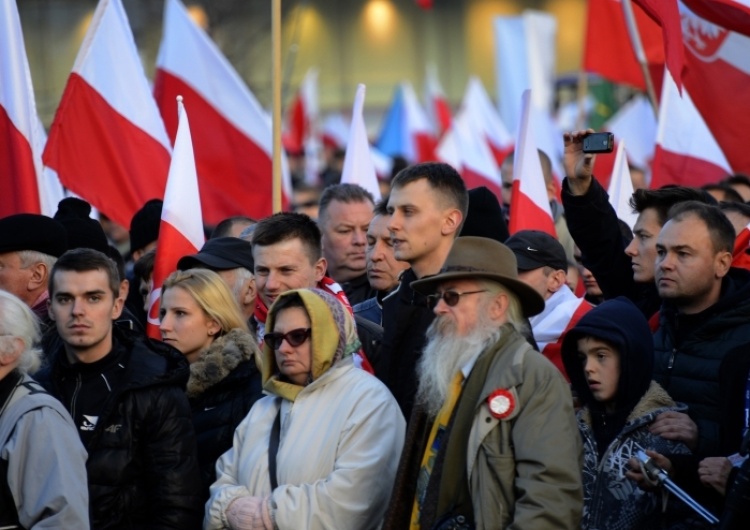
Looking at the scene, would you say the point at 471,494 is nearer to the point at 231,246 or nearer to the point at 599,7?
the point at 231,246

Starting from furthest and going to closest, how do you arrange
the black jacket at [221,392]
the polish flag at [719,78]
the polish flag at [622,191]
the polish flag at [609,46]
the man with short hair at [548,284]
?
the polish flag at [609,46] → the polish flag at [719,78] → the polish flag at [622,191] → the man with short hair at [548,284] → the black jacket at [221,392]

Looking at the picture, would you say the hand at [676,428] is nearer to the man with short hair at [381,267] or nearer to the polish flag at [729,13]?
the man with short hair at [381,267]

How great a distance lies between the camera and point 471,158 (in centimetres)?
1470

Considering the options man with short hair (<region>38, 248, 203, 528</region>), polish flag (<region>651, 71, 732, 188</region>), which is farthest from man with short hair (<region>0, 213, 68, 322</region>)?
polish flag (<region>651, 71, 732, 188</region>)

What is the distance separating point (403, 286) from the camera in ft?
19.4

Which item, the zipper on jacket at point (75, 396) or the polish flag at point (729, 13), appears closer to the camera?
the zipper on jacket at point (75, 396)

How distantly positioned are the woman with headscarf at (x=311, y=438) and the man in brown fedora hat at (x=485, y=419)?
0.91 feet

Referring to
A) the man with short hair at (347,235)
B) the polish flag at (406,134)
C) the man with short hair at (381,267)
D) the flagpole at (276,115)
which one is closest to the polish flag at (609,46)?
the flagpole at (276,115)

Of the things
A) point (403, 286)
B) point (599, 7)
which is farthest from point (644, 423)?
point (599, 7)

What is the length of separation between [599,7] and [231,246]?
6279 mm

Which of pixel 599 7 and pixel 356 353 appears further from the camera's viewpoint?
pixel 599 7

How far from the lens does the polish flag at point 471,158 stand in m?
14.5

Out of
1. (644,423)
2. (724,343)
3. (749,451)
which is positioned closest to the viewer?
(749,451)

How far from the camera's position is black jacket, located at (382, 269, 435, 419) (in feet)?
18.7
